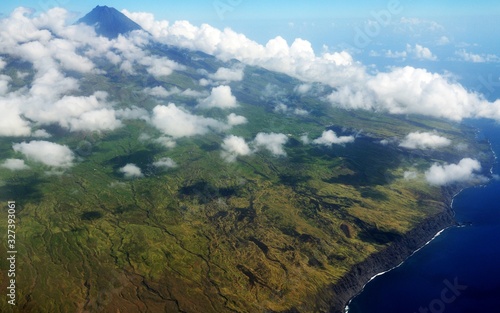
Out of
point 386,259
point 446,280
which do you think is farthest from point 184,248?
point 446,280

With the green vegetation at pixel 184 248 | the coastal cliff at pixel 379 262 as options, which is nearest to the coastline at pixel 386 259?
the coastal cliff at pixel 379 262

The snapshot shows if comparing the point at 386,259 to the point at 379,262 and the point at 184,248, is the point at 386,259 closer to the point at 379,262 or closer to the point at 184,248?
the point at 379,262

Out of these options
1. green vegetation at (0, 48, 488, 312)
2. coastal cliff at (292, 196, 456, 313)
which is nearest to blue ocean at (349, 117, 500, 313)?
coastal cliff at (292, 196, 456, 313)

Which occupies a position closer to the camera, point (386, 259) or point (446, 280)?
point (446, 280)

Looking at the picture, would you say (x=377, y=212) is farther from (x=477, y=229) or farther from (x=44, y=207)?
(x=44, y=207)

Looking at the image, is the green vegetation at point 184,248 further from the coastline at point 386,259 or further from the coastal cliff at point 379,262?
the coastline at point 386,259

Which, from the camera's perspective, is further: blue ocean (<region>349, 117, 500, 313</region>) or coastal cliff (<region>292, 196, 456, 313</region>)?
coastal cliff (<region>292, 196, 456, 313</region>)

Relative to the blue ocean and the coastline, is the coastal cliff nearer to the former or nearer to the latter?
the coastline

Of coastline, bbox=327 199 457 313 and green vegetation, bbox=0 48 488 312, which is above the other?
coastline, bbox=327 199 457 313

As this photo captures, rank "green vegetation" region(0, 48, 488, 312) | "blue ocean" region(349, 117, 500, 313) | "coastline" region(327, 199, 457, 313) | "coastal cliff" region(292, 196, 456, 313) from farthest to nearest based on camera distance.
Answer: "coastline" region(327, 199, 457, 313)
"coastal cliff" region(292, 196, 456, 313)
"blue ocean" region(349, 117, 500, 313)
"green vegetation" region(0, 48, 488, 312)
